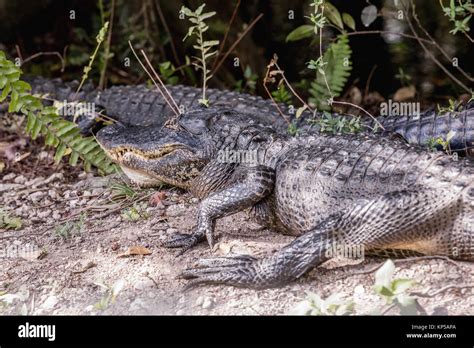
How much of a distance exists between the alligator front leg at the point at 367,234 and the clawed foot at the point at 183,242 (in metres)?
0.53

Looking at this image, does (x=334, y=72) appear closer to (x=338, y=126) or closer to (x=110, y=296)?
(x=338, y=126)

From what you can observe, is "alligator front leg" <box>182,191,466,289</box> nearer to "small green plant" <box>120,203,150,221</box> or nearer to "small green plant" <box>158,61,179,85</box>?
"small green plant" <box>120,203,150,221</box>

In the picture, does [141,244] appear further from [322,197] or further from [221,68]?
[221,68]

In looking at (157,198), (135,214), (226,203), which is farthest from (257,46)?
(226,203)

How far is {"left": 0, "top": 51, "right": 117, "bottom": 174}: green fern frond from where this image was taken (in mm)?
5727

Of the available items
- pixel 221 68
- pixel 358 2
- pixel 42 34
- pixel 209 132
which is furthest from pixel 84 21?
pixel 209 132

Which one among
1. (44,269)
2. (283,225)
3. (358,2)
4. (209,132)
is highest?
(358,2)

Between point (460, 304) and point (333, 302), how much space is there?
682 millimetres

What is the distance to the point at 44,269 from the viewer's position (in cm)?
477

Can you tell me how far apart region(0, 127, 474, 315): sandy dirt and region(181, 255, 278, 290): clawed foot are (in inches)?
1.9

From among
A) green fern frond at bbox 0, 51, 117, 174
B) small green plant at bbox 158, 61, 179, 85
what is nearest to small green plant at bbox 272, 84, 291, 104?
small green plant at bbox 158, 61, 179, 85

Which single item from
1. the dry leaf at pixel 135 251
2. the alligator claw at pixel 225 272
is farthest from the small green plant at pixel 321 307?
the dry leaf at pixel 135 251

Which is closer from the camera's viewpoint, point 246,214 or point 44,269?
point 44,269

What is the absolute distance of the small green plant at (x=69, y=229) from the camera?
517 centimetres
